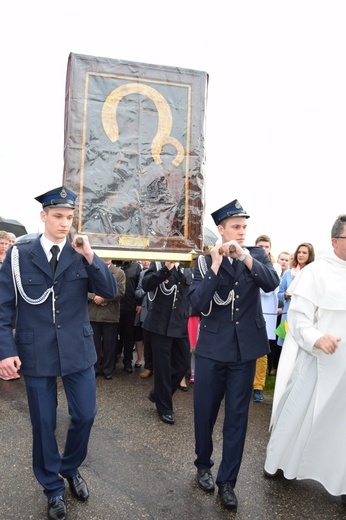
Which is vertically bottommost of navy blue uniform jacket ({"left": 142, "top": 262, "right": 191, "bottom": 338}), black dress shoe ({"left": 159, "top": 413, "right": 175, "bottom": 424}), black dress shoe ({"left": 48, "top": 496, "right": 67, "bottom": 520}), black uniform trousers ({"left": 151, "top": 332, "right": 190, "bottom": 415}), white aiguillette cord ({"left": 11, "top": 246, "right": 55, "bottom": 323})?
black dress shoe ({"left": 159, "top": 413, "right": 175, "bottom": 424})

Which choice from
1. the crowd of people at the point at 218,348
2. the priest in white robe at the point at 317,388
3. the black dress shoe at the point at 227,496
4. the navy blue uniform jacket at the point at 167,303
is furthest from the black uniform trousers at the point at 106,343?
the black dress shoe at the point at 227,496

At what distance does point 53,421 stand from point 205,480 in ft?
4.10

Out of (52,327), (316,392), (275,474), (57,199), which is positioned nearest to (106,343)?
(275,474)

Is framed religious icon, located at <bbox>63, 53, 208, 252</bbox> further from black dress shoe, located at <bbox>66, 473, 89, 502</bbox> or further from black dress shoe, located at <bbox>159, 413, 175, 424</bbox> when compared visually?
black dress shoe, located at <bbox>159, 413, 175, 424</bbox>

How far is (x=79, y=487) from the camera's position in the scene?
10.5 feet

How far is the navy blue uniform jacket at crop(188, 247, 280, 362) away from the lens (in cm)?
320

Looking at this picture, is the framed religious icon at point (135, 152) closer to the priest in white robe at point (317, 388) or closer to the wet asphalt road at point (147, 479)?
the priest in white robe at point (317, 388)

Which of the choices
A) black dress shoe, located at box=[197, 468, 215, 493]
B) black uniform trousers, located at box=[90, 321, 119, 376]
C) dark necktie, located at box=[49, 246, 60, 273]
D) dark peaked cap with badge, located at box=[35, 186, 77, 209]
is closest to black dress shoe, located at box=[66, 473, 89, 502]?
Answer: black dress shoe, located at box=[197, 468, 215, 493]

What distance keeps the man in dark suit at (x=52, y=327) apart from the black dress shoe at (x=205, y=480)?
0.87 metres

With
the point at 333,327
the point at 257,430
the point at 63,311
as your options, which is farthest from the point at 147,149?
the point at 257,430

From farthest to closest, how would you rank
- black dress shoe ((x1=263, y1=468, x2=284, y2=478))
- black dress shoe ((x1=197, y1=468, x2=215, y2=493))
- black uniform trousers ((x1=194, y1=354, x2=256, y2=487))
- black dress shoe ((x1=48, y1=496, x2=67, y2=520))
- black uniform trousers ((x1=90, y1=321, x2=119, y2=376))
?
1. black uniform trousers ((x1=90, y1=321, x2=119, y2=376))
2. black dress shoe ((x1=263, y1=468, x2=284, y2=478))
3. black dress shoe ((x1=197, y1=468, x2=215, y2=493))
4. black uniform trousers ((x1=194, y1=354, x2=256, y2=487))
5. black dress shoe ((x1=48, y1=496, x2=67, y2=520))

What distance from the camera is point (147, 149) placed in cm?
350

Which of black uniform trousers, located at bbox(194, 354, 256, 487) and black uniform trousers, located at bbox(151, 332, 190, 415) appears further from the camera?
black uniform trousers, located at bbox(151, 332, 190, 415)

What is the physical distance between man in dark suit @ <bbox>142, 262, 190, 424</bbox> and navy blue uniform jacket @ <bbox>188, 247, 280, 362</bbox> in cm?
167
